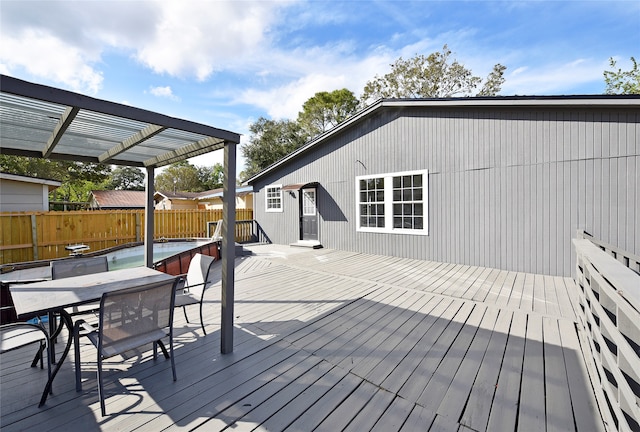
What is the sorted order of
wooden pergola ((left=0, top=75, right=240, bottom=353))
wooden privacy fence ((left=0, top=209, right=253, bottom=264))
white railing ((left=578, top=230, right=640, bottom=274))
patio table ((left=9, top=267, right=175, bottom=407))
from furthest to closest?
wooden privacy fence ((left=0, top=209, right=253, bottom=264))
white railing ((left=578, top=230, right=640, bottom=274))
patio table ((left=9, top=267, right=175, bottom=407))
wooden pergola ((left=0, top=75, right=240, bottom=353))

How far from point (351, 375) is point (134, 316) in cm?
168

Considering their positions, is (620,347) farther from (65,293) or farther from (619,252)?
(65,293)

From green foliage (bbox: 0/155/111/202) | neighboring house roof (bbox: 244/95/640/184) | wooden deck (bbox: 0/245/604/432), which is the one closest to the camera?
Answer: wooden deck (bbox: 0/245/604/432)

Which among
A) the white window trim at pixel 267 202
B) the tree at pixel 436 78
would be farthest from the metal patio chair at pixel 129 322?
the tree at pixel 436 78

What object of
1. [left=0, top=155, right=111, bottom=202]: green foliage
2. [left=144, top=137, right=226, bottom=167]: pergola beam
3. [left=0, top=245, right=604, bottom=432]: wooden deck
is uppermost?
[left=0, top=155, right=111, bottom=202]: green foliage

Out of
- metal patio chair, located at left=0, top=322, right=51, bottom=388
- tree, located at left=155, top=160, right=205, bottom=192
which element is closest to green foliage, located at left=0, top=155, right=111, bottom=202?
tree, located at left=155, top=160, right=205, bottom=192

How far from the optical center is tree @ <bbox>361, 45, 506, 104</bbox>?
16.6 metres

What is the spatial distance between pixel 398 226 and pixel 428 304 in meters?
3.47

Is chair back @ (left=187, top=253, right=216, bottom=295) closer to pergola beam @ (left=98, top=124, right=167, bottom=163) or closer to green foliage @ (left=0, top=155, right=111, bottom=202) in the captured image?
pergola beam @ (left=98, top=124, right=167, bottom=163)

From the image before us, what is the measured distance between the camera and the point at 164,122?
2.20 m

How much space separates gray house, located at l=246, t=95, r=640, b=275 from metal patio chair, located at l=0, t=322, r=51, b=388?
6279 mm

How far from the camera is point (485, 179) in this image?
5.50 meters

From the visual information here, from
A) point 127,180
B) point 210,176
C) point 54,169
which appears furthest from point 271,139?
point 127,180

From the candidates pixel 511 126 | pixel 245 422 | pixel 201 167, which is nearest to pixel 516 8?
pixel 511 126
